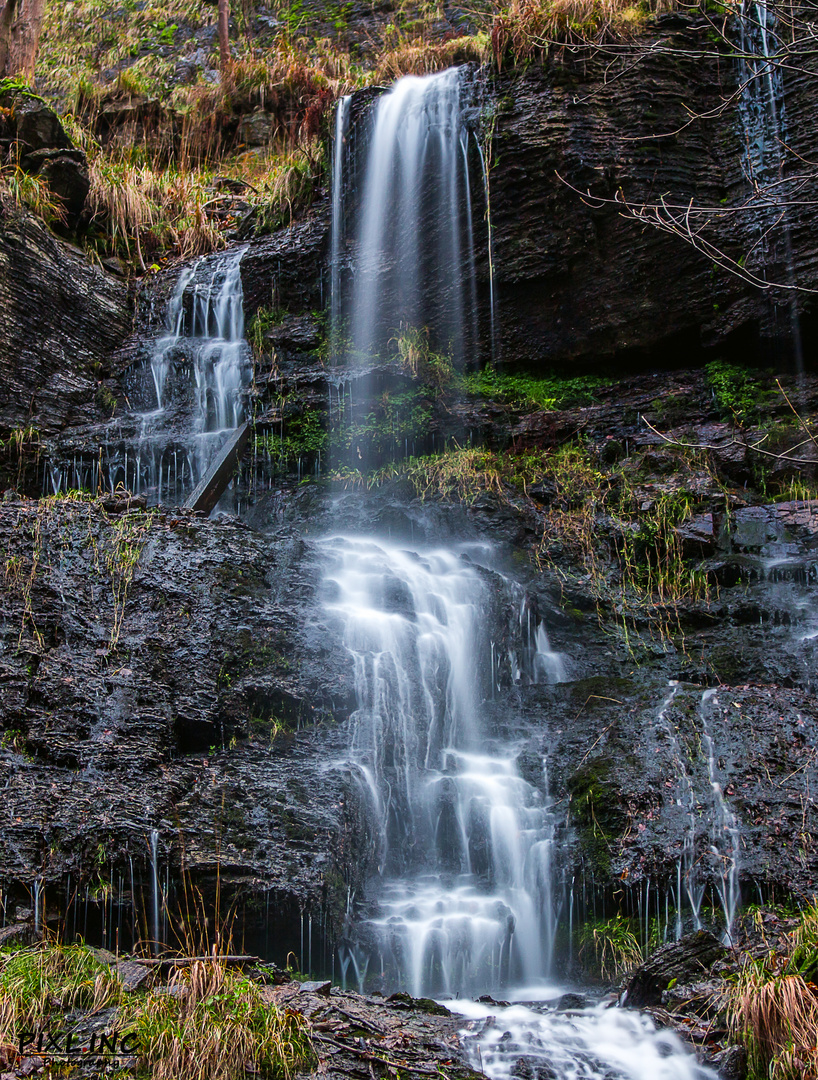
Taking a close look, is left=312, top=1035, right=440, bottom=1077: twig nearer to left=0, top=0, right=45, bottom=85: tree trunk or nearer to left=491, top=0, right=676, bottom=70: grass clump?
left=491, top=0, right=676, bottom=70: grass clump

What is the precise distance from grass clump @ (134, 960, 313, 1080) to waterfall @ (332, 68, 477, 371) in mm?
8556

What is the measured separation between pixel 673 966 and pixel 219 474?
6773mm

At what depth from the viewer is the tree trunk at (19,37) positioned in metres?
12.9

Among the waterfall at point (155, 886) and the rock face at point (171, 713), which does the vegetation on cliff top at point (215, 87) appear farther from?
the waterfall at point (155, 886)

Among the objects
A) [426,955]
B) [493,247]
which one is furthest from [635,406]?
[426,955]

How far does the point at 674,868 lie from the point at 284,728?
9.09ft

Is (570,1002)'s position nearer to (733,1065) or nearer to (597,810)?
(733,1065)

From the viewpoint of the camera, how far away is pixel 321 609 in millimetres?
6887

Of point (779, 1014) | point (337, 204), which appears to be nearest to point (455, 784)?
point (779, 1014)

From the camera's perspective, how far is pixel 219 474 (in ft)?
30.3

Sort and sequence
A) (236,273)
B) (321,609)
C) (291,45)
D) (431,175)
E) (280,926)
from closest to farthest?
(280,926) < (321,609) < (431,175) < (236,273) < (291,45)

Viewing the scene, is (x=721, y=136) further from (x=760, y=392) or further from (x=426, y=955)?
(x=426, y=955)

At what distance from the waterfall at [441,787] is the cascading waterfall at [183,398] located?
2.92 metres

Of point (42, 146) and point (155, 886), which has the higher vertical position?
point (42, 146)
